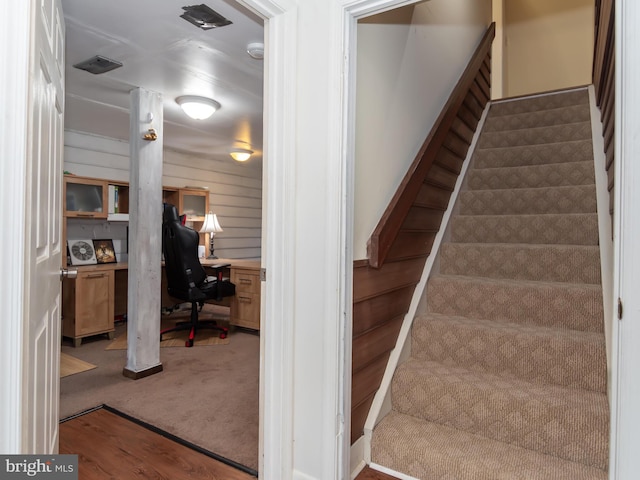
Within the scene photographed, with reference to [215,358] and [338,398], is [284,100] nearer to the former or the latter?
[338,398]

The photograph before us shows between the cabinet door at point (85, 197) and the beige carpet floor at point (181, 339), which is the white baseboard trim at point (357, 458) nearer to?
the beige carpet floor at point (181, 339)

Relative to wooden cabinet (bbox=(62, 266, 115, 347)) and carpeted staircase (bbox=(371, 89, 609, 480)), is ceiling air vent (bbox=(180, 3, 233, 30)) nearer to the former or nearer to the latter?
carpeted staircase (bbox=(371, 89, 609, 480))

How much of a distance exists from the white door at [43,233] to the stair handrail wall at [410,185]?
47.8 inches

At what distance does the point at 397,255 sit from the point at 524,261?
824 millimetres

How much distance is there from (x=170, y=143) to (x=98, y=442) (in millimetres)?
3866

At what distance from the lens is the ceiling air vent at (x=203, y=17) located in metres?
2.01

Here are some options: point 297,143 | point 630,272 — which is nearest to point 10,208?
point 297,143

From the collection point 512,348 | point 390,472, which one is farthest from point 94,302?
point 512,348

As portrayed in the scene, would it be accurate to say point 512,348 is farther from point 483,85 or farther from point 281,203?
point 483,85

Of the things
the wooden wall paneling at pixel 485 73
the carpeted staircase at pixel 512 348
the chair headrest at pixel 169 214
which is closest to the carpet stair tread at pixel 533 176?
the carpeted staircase at pixel 512 348

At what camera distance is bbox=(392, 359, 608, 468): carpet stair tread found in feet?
5.02

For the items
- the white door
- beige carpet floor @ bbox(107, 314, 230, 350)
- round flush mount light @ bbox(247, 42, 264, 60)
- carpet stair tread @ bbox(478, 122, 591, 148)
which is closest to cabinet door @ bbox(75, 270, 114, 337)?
beige carpet floor @ bbox(107, 314, 230, 350)

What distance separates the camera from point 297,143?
5.24 ft

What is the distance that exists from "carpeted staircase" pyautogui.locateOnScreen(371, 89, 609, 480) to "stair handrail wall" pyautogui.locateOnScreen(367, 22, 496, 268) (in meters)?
0.54
